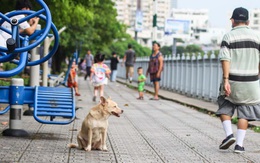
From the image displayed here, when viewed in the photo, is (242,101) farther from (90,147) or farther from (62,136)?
(62,136)

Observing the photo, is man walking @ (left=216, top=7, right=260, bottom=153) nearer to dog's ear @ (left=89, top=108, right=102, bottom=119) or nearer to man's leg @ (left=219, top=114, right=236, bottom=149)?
man's leg @ (left=219, top=114, right=236, bottom=149)

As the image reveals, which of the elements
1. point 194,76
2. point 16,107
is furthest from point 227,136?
point 194,76

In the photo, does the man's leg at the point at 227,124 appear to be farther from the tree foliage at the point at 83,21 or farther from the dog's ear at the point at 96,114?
the tree foliage at the point at 83,21

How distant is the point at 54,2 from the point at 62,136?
968 centimetres

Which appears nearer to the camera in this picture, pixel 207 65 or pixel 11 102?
pixel 11 102

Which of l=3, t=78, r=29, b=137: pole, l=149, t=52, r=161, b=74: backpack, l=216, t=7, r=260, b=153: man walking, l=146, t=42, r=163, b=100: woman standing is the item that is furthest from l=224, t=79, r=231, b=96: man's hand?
l=149, t=52, r=161, b=74: backpack

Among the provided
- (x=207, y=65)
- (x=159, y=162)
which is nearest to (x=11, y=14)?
(x=159, y=162)

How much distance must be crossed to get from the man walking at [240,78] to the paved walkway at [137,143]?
393 mm

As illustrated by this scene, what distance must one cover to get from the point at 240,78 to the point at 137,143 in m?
1.82

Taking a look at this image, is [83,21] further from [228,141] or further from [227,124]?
[228,141]

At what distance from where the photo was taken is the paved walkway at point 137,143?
9.48 m

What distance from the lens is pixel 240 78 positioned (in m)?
10.6

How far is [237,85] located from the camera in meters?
10.5

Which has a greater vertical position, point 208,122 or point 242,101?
point 242,101
